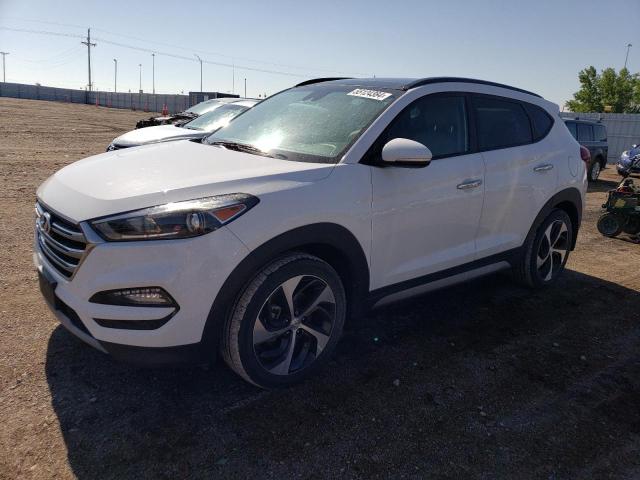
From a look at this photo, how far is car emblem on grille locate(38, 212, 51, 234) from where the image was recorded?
9.02 feet

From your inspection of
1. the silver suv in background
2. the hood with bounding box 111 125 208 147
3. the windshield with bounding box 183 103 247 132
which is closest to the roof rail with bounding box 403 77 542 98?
the hood with bounding box 111 125 208 147

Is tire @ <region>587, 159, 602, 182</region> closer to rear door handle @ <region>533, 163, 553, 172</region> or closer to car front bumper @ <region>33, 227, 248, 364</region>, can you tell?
rear door handle @ <region>533, 163, 553, 172</region>

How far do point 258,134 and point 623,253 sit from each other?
17.6 ft

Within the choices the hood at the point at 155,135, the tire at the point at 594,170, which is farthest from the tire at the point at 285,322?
the tire at the point at 594,170

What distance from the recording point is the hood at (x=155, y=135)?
25.8 ft

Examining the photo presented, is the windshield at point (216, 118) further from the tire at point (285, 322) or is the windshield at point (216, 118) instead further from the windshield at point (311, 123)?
the tire at point (285, 322)

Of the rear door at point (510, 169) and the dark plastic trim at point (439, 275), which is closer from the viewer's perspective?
the dark plastic trim at point (439, 275)

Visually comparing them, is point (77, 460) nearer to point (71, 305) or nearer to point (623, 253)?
point (71, 305)

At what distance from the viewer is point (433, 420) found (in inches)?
110

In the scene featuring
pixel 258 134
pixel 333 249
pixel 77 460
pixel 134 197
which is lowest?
pixel 77 460

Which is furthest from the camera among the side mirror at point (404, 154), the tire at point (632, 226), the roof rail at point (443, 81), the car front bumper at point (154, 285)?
the tire at point (632, 226)

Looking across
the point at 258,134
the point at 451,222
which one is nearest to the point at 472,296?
the point at 451,222

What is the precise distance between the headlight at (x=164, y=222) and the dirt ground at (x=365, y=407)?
3.27 ft

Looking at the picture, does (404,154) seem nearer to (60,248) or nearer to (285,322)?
(285,322)
